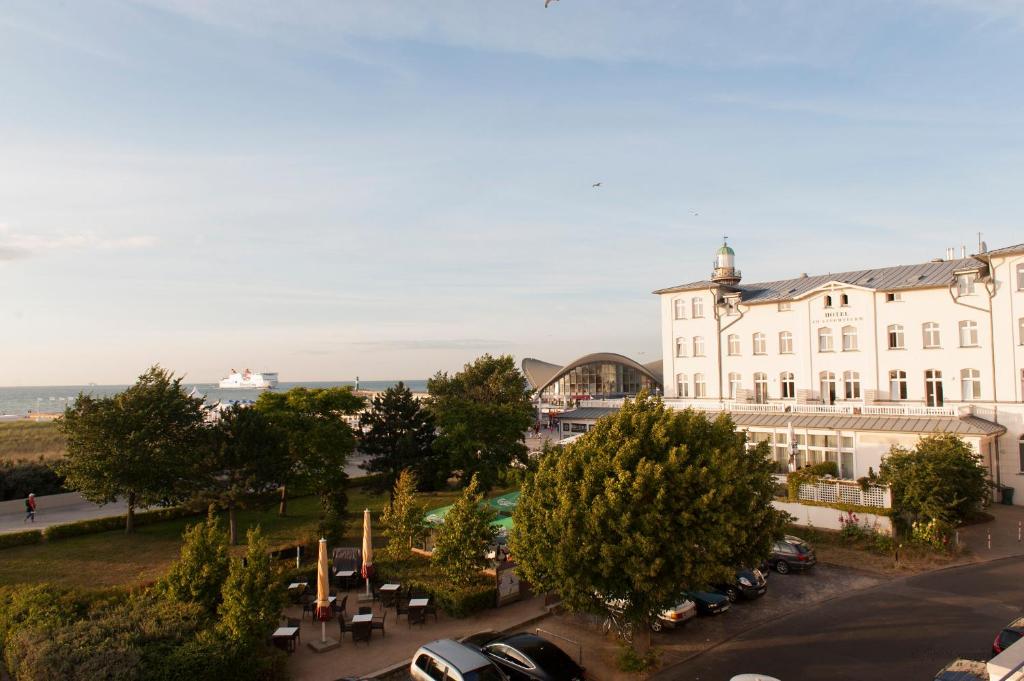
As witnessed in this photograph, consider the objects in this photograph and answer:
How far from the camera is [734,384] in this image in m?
44.5

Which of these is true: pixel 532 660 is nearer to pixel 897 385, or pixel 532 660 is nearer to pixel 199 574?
pixel 199 574

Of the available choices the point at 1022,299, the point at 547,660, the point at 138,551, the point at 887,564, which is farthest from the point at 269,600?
the point at 1022,299

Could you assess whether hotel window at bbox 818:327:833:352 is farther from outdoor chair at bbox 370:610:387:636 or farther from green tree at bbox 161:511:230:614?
green tree at bbox 161:511:230:614

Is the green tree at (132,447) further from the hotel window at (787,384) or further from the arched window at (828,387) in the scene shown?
the arched window at (828,387)

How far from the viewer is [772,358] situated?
42.6m

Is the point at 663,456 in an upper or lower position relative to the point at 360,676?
upper

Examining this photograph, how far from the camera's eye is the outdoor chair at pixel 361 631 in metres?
17.2

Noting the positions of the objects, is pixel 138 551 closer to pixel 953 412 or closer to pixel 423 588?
pixel 423 588

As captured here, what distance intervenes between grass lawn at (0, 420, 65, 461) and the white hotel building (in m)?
49.6

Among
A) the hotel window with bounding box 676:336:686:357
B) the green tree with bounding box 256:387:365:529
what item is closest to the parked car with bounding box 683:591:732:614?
the green tree with bounding box 256:387:365:529

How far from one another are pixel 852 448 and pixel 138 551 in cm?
3467

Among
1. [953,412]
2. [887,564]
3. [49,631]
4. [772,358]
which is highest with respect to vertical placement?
[772,358]

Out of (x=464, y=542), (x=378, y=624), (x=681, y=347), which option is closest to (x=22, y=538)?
(x=378, y=624)

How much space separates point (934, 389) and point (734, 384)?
38.5 feet
